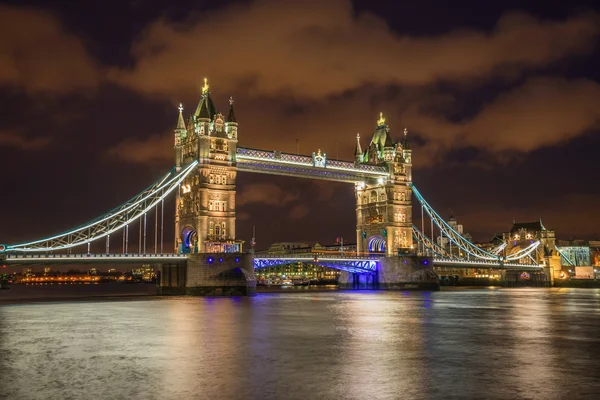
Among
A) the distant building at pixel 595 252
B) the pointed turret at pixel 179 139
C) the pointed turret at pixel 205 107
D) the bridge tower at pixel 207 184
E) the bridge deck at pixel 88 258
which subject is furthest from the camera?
the distant building at pixel 595 252

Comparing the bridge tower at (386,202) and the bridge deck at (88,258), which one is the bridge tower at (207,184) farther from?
the bridge tower at (386,202)

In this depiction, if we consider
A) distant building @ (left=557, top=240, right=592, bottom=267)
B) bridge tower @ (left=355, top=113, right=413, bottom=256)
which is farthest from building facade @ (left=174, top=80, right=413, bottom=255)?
distant building @ (left=557, top=240, right=592, bottom=267)

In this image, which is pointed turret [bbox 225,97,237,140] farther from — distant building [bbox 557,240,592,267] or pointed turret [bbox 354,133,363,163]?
distant building [bbox 557,240,592,267]

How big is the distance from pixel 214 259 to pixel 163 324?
3499 cm

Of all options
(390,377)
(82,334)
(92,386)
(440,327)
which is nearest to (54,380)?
(92,386)

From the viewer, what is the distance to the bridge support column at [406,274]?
276ft

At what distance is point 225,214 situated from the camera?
69312 millimetres

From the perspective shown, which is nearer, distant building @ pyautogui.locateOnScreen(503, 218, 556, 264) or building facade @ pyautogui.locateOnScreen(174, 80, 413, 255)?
building facade @ pyautogui.locateOnScreen(174, 80, 413, 255)

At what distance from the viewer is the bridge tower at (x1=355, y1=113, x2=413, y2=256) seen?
89.5 m

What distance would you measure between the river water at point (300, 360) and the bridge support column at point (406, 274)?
53957 mm

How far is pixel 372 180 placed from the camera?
91125 millimetres

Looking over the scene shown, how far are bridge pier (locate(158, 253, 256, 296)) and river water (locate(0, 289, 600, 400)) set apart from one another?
109 ft

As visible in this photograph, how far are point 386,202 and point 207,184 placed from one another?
3105cm

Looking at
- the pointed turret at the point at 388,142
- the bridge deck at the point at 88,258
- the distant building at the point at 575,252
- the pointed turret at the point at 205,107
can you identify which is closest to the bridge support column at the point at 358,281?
the pointed turret at the point at 388,142
